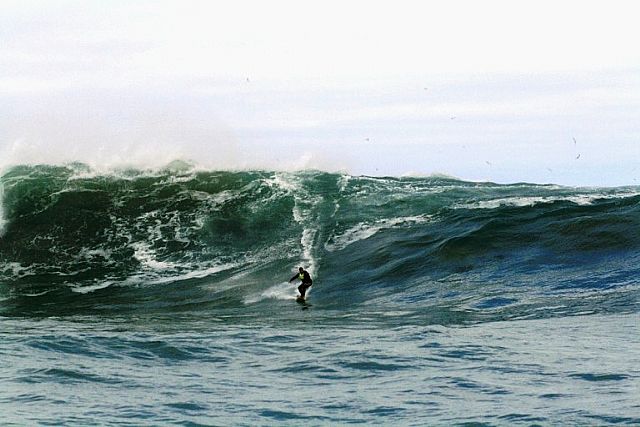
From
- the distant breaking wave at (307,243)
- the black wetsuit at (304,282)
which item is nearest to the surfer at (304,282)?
the black wetsuit at (304,282)

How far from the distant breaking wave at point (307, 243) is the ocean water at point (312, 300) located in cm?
8

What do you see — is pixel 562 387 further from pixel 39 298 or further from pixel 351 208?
pixel 351 208

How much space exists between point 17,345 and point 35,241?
13070 mm

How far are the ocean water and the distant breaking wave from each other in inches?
3.3

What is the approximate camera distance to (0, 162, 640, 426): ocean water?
31.3 feet

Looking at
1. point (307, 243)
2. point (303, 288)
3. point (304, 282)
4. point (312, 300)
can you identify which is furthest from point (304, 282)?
point (307, 243)

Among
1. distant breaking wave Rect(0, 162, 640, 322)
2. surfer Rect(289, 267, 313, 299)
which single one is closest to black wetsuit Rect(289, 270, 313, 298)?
surfer Rect(289, 267, 313, 299)

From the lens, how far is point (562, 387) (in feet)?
32.0

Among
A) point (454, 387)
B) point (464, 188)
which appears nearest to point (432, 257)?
point (464, 188)

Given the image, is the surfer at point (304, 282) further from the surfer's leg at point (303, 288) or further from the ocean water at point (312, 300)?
the ocean water at point (312, 300)

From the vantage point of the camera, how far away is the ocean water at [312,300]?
31.3ft

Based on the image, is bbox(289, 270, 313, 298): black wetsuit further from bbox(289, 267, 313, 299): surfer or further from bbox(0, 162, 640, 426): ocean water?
bbox(0, 162, 640, 426): ocean water

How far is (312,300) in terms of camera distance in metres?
19.1

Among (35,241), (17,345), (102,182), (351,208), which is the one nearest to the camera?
(17,345)
